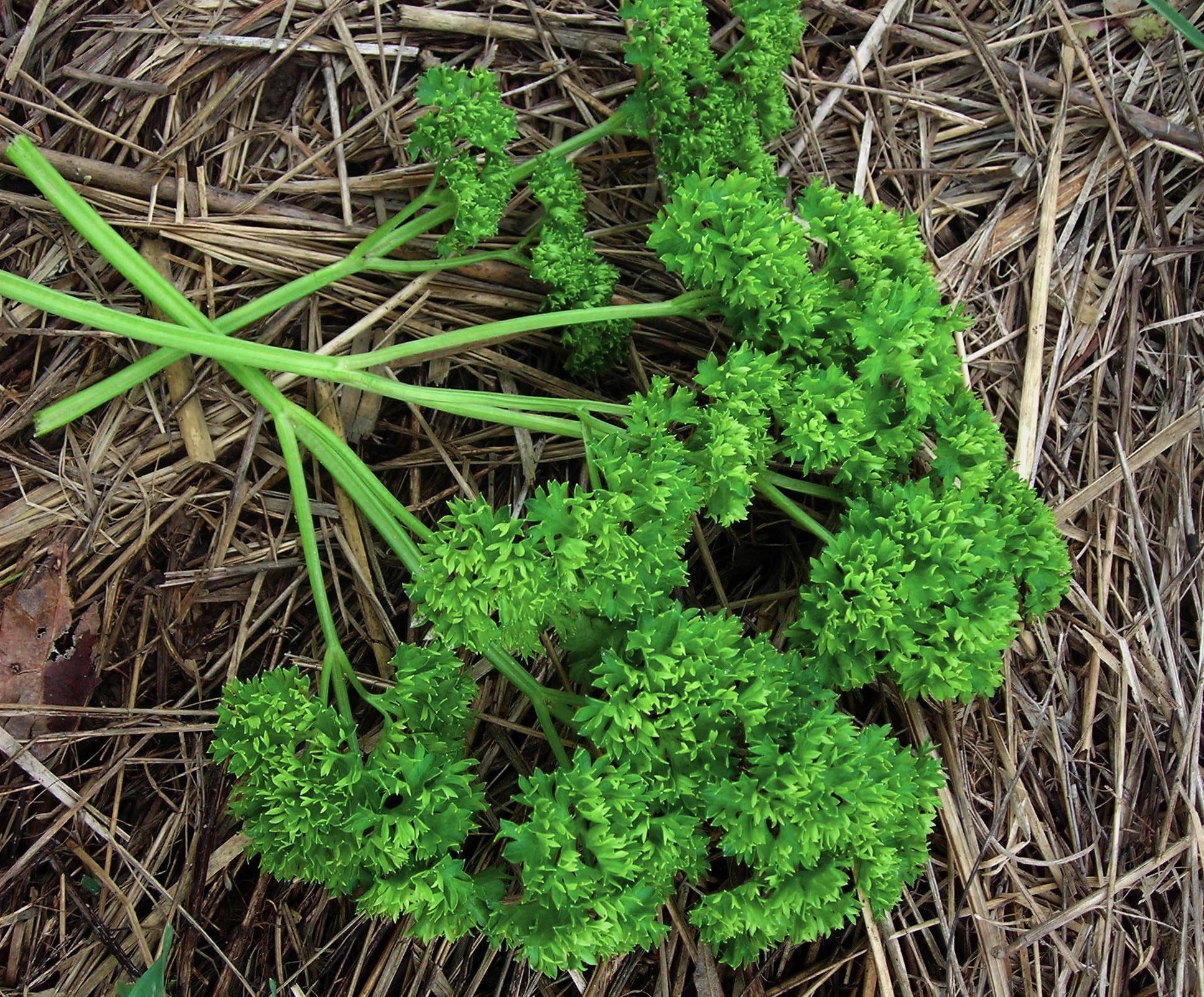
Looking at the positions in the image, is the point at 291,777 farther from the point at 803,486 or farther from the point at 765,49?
the point at 765,49

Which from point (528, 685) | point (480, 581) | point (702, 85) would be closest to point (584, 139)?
point (702, 85)

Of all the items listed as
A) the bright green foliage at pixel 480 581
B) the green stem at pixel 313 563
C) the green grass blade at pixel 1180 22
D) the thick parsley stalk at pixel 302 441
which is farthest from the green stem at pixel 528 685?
the green grass blade at pixel 1180 22

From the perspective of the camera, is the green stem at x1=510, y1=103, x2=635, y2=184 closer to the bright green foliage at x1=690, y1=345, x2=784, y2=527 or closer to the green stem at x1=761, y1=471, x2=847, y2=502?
the bright green foliage at x1=690, y1=345, x2=784, y2=527

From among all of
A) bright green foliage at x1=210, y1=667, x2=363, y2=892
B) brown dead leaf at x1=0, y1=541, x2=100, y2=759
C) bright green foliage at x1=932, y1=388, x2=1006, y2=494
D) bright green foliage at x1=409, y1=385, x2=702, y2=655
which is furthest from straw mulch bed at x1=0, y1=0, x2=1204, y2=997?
bright green foliage at x1=409, y1=385, x2=702, y2=655

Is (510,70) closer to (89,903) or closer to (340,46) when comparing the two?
(340,46)

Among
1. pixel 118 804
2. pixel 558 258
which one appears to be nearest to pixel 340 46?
pixel 558 258
